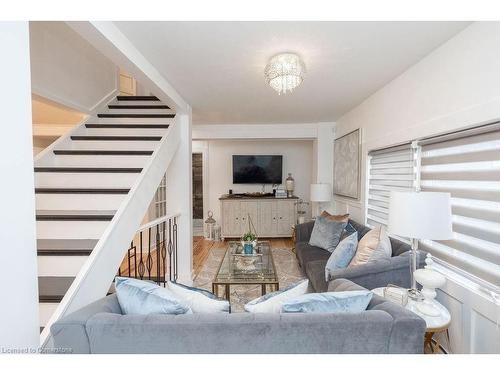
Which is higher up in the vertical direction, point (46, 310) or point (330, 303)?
point (330, 303)

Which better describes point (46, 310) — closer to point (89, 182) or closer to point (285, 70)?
point (89, 182)

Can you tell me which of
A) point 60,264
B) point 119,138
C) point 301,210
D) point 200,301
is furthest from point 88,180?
point 301,210

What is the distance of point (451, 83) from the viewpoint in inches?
73.0

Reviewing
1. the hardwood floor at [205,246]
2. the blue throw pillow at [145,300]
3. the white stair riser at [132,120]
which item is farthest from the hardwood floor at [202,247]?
the blue throw pillow at [145,300]

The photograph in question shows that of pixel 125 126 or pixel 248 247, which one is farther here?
pixel 125 126

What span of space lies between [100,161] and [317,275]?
102 inches

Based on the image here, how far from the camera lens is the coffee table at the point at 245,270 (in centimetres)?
236

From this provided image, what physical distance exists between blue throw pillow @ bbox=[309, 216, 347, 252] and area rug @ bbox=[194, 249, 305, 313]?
54 cm

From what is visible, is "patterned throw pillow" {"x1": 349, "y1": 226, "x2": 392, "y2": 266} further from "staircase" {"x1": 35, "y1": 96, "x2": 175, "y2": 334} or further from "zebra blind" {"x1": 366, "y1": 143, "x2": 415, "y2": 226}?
"staircase" {"x1": 35, "y1": 96, "x2": 175, "y2": 334}

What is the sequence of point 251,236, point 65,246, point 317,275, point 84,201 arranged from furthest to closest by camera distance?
point 251,236 → point 317,275 → point 84,201 → point 65,246

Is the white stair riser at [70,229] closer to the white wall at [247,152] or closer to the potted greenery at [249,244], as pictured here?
the potted greenery at [249,244]

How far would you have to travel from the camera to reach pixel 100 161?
285cm

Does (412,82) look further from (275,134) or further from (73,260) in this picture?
(73,260)

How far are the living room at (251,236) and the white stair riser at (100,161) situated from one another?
0.05ft
